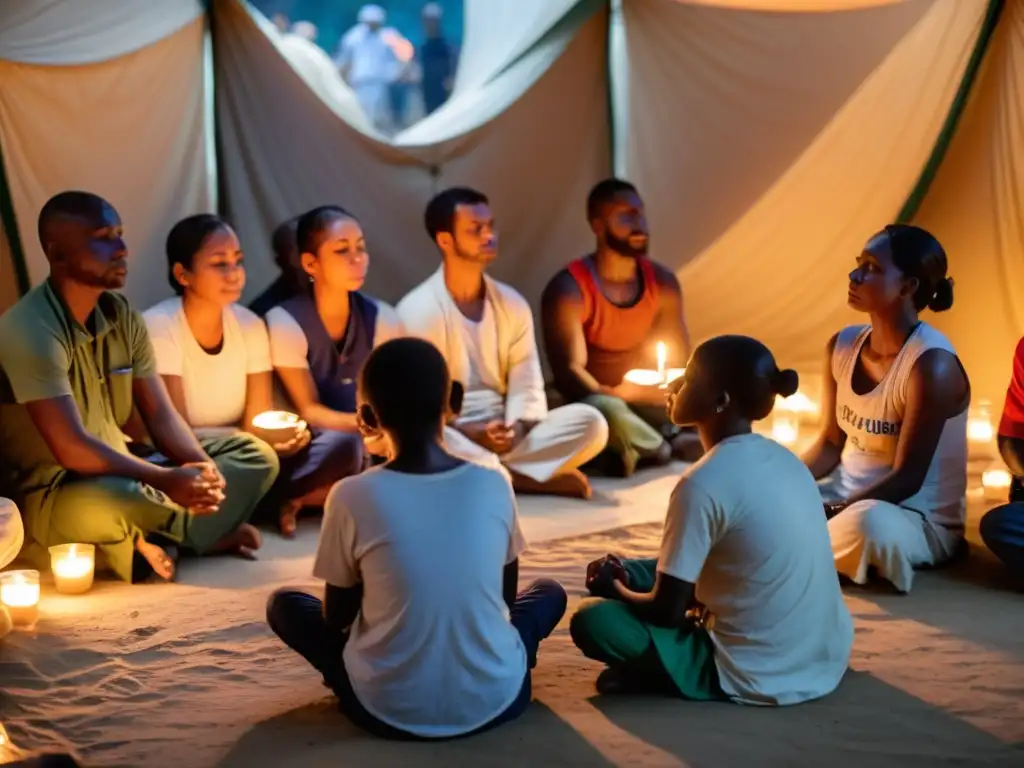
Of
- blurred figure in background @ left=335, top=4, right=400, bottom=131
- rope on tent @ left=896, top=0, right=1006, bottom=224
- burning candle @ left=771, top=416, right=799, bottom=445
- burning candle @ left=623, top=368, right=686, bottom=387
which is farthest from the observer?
blurred figure in background @ left=335, top=4, right=400, bottom=131

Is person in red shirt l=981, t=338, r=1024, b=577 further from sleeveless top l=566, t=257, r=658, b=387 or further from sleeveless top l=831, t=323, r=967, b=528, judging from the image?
sleeveless top l=566, t=257, r=658, b=387

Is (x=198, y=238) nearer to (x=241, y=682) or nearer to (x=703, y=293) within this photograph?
(x=241, y=682)

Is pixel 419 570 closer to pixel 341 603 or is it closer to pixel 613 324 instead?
pixel 341 603

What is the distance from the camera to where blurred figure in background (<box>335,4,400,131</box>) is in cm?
1323

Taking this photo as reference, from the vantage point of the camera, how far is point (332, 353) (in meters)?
5.23

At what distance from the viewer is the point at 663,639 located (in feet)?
10.1

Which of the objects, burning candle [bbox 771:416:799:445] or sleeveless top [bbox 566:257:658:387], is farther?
sleeveless top [bbox 566:257:658:387]

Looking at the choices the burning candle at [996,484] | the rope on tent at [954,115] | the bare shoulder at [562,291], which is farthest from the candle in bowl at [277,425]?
the rope on tent at [954,115]

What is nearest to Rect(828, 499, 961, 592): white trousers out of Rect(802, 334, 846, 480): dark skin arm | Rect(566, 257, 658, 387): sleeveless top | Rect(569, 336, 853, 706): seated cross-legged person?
Rect(802, 334, 846, 480): dark skin arm

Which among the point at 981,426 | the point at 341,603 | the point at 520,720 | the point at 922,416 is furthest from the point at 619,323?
the point at 341,603

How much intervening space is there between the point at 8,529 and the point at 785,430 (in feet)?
11.6

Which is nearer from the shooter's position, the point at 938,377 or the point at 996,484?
the point at 938,377

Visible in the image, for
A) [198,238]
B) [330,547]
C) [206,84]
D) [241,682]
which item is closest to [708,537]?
[330,547]

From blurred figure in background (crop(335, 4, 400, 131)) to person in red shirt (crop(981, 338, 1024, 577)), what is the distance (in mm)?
9773
